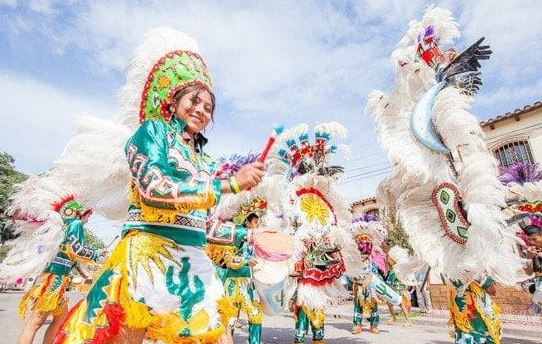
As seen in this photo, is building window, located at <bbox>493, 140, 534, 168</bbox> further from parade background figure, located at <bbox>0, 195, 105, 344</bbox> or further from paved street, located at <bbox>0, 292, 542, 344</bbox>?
parade background figure, located at <bbox>0, 195, 105, 344</bbox>

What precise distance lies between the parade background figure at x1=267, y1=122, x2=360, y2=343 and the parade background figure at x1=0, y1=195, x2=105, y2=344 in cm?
289

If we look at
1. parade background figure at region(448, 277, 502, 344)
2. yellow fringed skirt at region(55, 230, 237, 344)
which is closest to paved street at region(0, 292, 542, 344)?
parade background figure at region(448, 277, 502, 344)

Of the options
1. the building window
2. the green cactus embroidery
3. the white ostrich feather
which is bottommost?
the green cactus embroidery

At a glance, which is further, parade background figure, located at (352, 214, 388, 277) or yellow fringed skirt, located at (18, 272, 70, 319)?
parade background figure, located at (352, 214, 388, 277)

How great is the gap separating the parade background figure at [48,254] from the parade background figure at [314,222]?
9.50ft

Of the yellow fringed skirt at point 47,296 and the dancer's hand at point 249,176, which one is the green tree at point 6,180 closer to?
the yellow fringed skirt at point 47,296

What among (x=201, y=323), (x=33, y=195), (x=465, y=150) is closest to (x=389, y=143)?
(x=465, y=150)

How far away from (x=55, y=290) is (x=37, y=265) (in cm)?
38

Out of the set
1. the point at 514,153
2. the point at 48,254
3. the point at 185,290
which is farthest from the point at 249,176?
the point at 514,153

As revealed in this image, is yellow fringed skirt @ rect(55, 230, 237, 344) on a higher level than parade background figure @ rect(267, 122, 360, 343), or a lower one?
lower

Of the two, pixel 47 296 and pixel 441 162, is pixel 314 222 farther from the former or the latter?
pixel 47 296

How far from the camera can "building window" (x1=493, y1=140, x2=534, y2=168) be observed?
14234 mm

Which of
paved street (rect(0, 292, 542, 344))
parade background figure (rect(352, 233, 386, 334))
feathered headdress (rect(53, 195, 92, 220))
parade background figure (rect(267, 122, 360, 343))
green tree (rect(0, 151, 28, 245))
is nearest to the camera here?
feathered headdress (rect(53, 195, 92, 220))

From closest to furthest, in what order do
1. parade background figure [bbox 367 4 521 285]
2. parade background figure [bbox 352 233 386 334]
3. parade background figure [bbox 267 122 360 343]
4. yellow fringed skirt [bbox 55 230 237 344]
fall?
yellow fringed skirt [bbox 55 230 237 344] → parade background figure [bbox 367 4 521 285] → parade background figure [bbox 267 122 360 343] → parade background figure [bbox 352 233 386 334]
